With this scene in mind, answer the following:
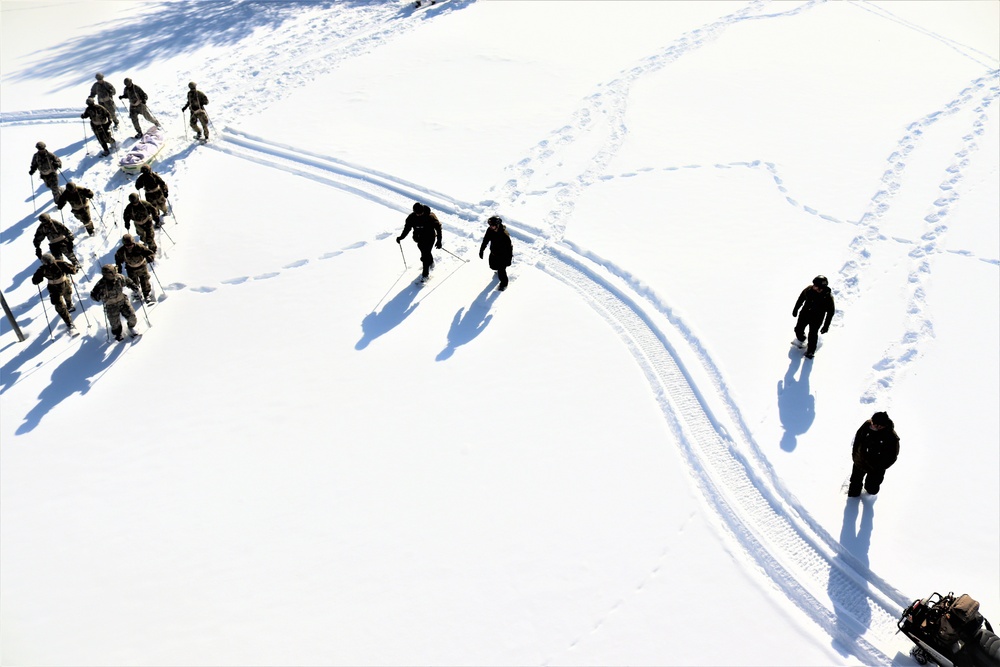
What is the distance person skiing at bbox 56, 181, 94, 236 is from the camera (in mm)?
13023

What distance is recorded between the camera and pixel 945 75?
16.9m

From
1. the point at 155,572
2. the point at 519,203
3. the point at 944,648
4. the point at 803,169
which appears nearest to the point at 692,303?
the point at 519,203

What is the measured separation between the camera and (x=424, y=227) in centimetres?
1159

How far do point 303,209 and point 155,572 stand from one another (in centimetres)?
742

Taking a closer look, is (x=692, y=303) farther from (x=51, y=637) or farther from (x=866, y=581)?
(x=51, y=637)

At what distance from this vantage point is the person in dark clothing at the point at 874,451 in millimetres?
7934

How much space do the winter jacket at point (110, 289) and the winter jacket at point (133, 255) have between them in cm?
46

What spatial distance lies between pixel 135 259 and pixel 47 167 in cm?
424

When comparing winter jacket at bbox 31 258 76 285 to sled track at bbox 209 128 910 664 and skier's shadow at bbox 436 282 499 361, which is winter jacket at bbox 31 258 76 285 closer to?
skier's shadow at bbox 436 282 499 361

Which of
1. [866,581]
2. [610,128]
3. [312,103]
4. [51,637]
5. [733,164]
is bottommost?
[866,581]

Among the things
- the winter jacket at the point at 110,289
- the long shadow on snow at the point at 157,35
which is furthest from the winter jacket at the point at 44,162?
the long shadow on snow at the point at 157,35

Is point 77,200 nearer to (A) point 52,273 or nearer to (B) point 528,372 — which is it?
(A) point 52,273

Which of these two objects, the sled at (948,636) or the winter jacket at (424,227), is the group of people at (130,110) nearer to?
the winter jacket at (424,227)

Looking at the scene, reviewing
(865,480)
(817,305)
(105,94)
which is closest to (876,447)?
(865,480)
